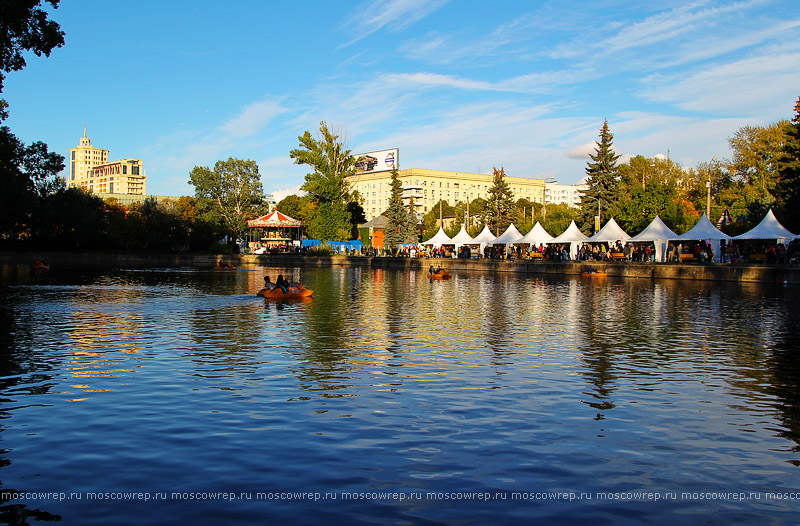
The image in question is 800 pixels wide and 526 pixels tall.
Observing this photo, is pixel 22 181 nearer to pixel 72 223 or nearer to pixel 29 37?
pixel 72 223

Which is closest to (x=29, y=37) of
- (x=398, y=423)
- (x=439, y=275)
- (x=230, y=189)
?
(x=398, y=423)

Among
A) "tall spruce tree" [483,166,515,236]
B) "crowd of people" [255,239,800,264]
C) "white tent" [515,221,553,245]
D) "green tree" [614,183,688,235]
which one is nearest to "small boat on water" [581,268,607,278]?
"crowd of people" [255,239,800,264]

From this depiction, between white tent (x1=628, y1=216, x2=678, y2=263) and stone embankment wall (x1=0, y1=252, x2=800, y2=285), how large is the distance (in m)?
3.55

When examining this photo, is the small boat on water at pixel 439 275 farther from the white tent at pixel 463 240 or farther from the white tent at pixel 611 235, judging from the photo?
the white tent at pixel 463 240

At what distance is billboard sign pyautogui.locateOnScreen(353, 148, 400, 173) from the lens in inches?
5413

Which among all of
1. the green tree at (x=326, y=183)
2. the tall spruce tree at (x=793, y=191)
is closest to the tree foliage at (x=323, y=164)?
the green tree at (x=326, y=183)

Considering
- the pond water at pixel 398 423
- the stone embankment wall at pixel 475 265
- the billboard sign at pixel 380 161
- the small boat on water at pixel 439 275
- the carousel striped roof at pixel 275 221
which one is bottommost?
the pond water at pixel 398 423

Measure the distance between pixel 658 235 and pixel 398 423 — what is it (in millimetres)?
46777

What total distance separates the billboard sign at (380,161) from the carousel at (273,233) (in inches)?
1511

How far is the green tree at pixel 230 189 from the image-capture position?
116875 mm

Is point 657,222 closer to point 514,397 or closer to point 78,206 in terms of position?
point 514,397

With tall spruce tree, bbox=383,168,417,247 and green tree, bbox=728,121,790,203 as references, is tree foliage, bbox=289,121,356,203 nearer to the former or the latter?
tall spruce tree, bbox=383,168,417,247

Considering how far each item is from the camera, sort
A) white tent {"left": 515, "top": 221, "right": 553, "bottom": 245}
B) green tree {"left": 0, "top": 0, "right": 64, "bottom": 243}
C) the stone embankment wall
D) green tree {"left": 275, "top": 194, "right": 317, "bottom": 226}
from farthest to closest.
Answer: green tree {"left": 275, "top": 194, "right": 317, "bottom": 226}, white tent {"left": 515, "top": 221, "right": 553, "bottom": 245}, the stone embankment wall, green tree {"left": 0, "top": 0, "right": 64, "bottom": 243}

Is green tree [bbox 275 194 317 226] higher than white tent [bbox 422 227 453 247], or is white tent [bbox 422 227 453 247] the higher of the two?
green tree [bbox 275 194 317 226]
